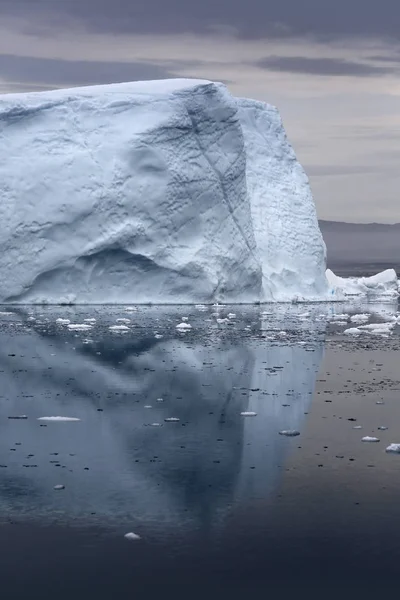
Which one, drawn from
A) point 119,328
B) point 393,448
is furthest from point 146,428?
point 119,328

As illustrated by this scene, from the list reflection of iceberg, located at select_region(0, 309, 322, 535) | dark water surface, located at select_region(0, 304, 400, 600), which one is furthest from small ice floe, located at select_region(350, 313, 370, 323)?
dark water surface, located at select_region(0, 304, 400, 600)

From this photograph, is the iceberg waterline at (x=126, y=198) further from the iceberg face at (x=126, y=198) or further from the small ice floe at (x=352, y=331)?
the small ice floe at (x=352, y=331)

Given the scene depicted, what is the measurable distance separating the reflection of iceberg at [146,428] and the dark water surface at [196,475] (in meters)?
0.02

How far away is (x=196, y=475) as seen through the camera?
6.20m

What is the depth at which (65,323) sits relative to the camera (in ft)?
55.6

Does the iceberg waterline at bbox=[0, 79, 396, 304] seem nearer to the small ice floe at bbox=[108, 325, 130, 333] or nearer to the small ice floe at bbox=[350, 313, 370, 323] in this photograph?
the small ice floe at bbox=[350, 313, 370, 323]

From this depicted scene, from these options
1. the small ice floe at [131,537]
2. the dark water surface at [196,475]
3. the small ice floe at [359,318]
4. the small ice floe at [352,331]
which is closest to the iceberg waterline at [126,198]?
the small ice floe at [359,318]

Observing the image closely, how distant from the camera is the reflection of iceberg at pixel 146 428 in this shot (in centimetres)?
558

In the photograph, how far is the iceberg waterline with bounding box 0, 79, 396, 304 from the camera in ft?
70.5

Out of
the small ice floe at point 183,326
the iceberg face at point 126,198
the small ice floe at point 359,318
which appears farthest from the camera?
the iceberg face at point 126,198

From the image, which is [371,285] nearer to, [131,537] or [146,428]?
[146,428]

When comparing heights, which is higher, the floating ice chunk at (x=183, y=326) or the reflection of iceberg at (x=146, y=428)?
the floating ice chunk at (x=183, y=326)

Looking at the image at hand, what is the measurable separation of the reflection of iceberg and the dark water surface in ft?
0.06

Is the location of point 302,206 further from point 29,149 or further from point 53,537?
point 53,537
